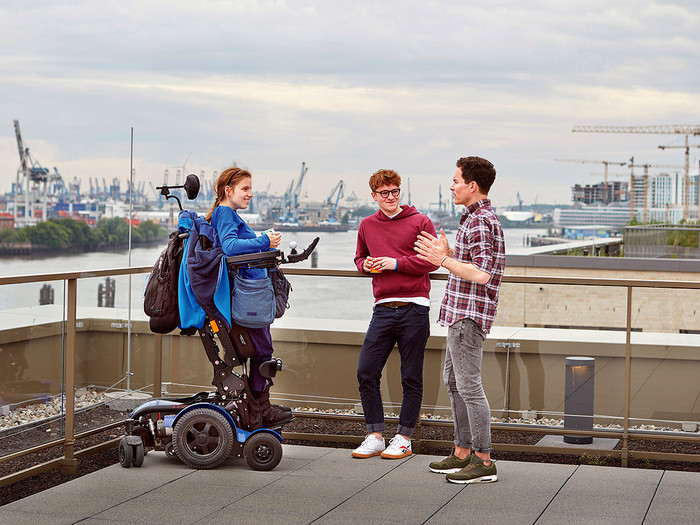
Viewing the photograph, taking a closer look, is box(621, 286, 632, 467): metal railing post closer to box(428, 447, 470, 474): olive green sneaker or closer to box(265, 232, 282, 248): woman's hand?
box(428, 447, 470, 474): olive green sneaker

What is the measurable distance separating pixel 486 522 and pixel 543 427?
1.43 m

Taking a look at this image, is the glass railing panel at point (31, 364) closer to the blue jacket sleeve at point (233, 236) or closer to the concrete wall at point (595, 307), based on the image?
the blue jacket sleeve at point (233, 236)

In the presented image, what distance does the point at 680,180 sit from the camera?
4798 inches

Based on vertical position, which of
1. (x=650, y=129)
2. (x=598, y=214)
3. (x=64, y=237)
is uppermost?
(x=650, y=129)

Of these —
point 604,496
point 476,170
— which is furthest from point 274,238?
point 604,496

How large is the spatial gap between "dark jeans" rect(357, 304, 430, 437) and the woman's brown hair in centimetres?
101

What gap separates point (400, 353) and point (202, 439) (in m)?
1.13

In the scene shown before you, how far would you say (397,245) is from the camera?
4.60 m

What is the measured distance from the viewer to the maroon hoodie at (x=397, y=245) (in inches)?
181

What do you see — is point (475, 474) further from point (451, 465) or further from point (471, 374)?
point (471, 374)

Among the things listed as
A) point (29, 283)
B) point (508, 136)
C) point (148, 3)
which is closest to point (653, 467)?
point (29, 283)

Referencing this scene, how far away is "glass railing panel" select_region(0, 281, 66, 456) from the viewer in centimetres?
397

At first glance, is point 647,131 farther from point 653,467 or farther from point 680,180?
point 653,467

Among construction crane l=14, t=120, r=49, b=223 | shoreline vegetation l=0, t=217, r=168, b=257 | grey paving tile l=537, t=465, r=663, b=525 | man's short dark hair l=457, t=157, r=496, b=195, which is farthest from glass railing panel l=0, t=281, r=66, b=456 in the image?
construction crane l=14, t=120, r=49, b=223
